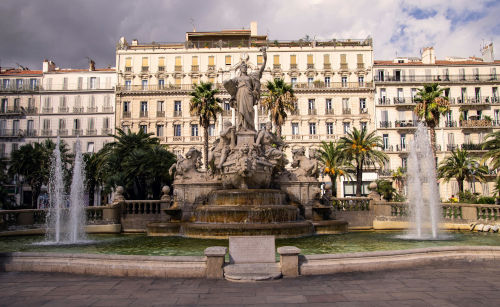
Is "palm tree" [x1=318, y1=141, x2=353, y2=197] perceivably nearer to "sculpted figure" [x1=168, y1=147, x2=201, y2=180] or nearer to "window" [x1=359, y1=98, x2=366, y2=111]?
"window" [x1=359, y1=98, x2=366, y2=111]

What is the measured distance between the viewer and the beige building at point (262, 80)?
190 ft

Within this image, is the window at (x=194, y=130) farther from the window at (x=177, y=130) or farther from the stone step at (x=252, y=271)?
the stone step at (x=252, y=271)

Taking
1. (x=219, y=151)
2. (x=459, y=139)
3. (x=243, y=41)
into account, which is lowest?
(x=219, y=151)

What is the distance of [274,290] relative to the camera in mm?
7070

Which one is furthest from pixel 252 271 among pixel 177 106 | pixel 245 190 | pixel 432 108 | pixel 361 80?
pixel 361 80

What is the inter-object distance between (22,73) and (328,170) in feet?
158

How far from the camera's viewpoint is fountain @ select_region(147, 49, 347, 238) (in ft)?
50.0

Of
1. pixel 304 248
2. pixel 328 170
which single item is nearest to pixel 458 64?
pixel 328 170

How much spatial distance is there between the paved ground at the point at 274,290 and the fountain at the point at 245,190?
21.9 ft

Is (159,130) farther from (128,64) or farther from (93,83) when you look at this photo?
(93,83)

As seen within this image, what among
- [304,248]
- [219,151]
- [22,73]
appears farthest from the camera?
[22,73]

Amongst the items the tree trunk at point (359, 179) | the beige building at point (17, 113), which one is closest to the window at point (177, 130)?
the beige building at point (17, 113)

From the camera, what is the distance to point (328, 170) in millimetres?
47125

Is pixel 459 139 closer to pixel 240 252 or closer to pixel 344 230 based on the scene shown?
pixel 344 230
